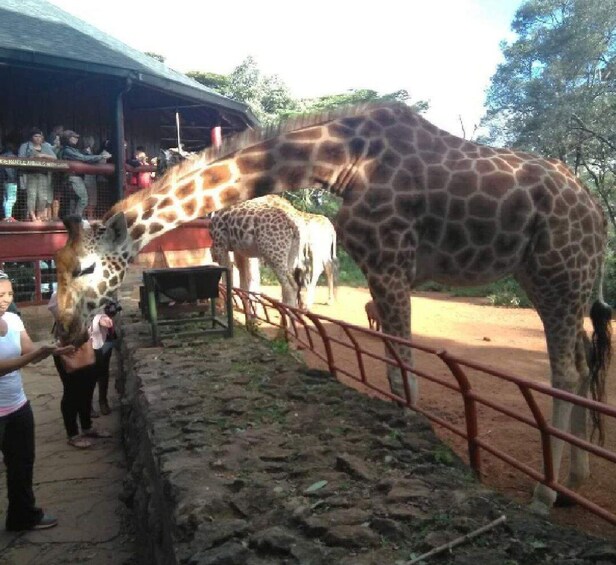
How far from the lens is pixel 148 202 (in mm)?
4246

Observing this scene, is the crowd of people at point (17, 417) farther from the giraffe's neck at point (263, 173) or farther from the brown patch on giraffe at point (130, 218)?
the giraffe's neck at point (263, 173)

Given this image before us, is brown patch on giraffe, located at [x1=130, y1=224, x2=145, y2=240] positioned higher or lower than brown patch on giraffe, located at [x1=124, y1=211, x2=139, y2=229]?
lower

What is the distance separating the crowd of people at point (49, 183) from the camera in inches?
360

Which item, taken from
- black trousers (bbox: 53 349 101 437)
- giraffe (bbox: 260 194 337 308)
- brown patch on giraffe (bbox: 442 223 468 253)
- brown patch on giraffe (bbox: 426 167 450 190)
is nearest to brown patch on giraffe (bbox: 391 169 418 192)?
brown patch on giraffe (bbox: 426 167 450 190)

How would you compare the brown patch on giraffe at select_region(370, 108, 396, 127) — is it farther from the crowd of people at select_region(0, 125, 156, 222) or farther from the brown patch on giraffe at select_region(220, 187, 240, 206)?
the crowd of people at select_region(0, 125, 156, 222)

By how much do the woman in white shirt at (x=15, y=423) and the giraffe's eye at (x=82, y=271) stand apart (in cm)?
44

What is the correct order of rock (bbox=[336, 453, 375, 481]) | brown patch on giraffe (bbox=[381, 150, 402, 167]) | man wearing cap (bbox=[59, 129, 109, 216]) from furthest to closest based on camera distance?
man wearing cap (bbox=[59, 129, 109, 216]) < brown patch on giraffe (bbox=[381, 150, 402, 167]) < rock (bbox=[336, 453, 375, 481])

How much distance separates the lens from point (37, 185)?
9219mm

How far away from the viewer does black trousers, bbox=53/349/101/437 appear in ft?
17.3

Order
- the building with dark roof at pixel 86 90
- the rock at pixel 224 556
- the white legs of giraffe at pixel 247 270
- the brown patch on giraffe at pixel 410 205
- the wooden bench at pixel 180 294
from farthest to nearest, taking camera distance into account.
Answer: the white legs of giraffe at pixel 247 270
the building with dark roof at pixel 86 90
the wooden bench at pixel 180 294
the brown patch on giraffe at pixel 410 205
the rock at pixel 224 556

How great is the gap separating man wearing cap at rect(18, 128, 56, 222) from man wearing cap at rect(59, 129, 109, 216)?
396 millimetres

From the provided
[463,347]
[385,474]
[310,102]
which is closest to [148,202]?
[385,474]

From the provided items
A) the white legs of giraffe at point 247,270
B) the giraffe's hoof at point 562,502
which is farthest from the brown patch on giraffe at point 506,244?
the white legs of giraffe at point 247,270

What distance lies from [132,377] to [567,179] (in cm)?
404
